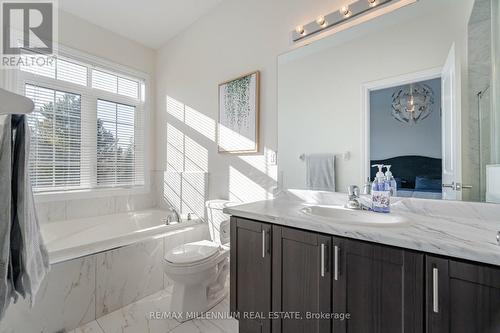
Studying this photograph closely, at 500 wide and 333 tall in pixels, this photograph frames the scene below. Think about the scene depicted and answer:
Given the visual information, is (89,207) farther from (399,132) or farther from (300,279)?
(399,132)

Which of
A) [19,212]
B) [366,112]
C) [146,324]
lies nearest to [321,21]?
[366,112]

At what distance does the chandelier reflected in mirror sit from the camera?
4.50 ft

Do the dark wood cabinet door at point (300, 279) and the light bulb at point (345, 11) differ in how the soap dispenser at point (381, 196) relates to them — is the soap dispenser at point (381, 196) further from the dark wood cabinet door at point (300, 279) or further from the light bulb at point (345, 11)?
the light bulb at point (345, 11)

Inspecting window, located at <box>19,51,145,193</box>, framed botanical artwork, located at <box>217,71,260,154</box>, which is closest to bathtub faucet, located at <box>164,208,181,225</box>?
window, located at <box>19,51,145,193</box>

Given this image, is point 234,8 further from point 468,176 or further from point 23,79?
point 468,176

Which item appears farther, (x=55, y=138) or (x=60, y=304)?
(x=55, y=138)

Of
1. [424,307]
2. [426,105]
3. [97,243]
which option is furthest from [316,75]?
[97,243]

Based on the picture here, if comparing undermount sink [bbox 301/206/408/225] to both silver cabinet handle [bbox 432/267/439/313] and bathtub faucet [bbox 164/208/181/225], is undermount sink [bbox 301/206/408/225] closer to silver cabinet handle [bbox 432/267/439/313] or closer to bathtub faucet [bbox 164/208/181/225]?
silver cabinet handle [bbox 432/267/439/313]

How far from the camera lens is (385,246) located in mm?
996

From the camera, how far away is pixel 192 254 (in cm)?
187

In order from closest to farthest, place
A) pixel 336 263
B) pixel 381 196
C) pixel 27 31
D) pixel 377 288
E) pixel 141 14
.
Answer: pixel 377 288, pixel 336 263, pixel 381 196, pixel 27 31, pixel 141 14

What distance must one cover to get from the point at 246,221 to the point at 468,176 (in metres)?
1.19

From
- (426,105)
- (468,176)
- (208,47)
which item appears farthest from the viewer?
(208,47)

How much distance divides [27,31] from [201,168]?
206 centimetres
